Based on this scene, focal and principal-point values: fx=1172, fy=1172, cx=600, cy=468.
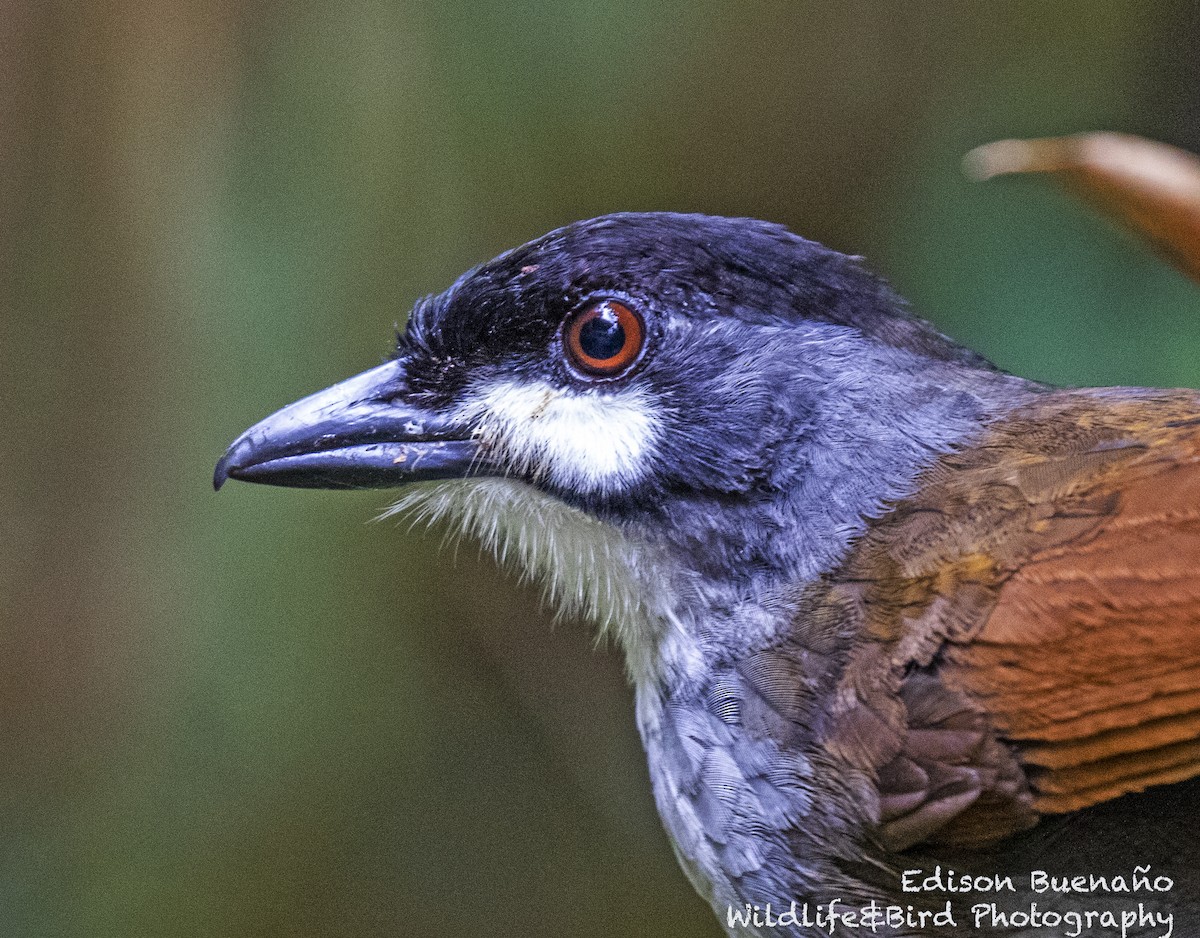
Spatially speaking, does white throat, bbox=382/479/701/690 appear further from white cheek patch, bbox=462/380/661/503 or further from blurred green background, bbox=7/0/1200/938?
blurred green background, bbox=7/0/1200/938

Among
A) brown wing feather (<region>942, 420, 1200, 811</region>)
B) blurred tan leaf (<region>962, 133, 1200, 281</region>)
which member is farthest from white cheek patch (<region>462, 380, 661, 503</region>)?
blurred tan leaf (<region>962, 133, 1200, 281</region>)

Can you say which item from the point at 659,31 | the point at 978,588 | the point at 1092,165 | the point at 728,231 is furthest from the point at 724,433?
the point at 659,31

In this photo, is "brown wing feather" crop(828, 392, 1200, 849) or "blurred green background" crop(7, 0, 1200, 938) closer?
"brown wing feather" crop(828, 392, 1200, 849)

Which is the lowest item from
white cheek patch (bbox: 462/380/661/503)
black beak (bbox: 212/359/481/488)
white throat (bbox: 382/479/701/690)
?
white throat (bbox: 382/479/701/690)

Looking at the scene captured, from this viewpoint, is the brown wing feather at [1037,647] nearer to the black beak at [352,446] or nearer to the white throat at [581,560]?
the white throat at [581,560]

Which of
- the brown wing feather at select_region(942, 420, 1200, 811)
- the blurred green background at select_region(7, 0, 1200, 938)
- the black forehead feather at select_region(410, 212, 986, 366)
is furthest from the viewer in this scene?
the blurred green background at select_region(7, 0, 1200, 938)

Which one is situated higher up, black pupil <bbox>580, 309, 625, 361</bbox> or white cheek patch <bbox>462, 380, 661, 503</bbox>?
black pupil <bbox>580, 309, 625, 361</bbox>

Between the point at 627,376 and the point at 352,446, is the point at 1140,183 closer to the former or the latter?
the point at 627,376
